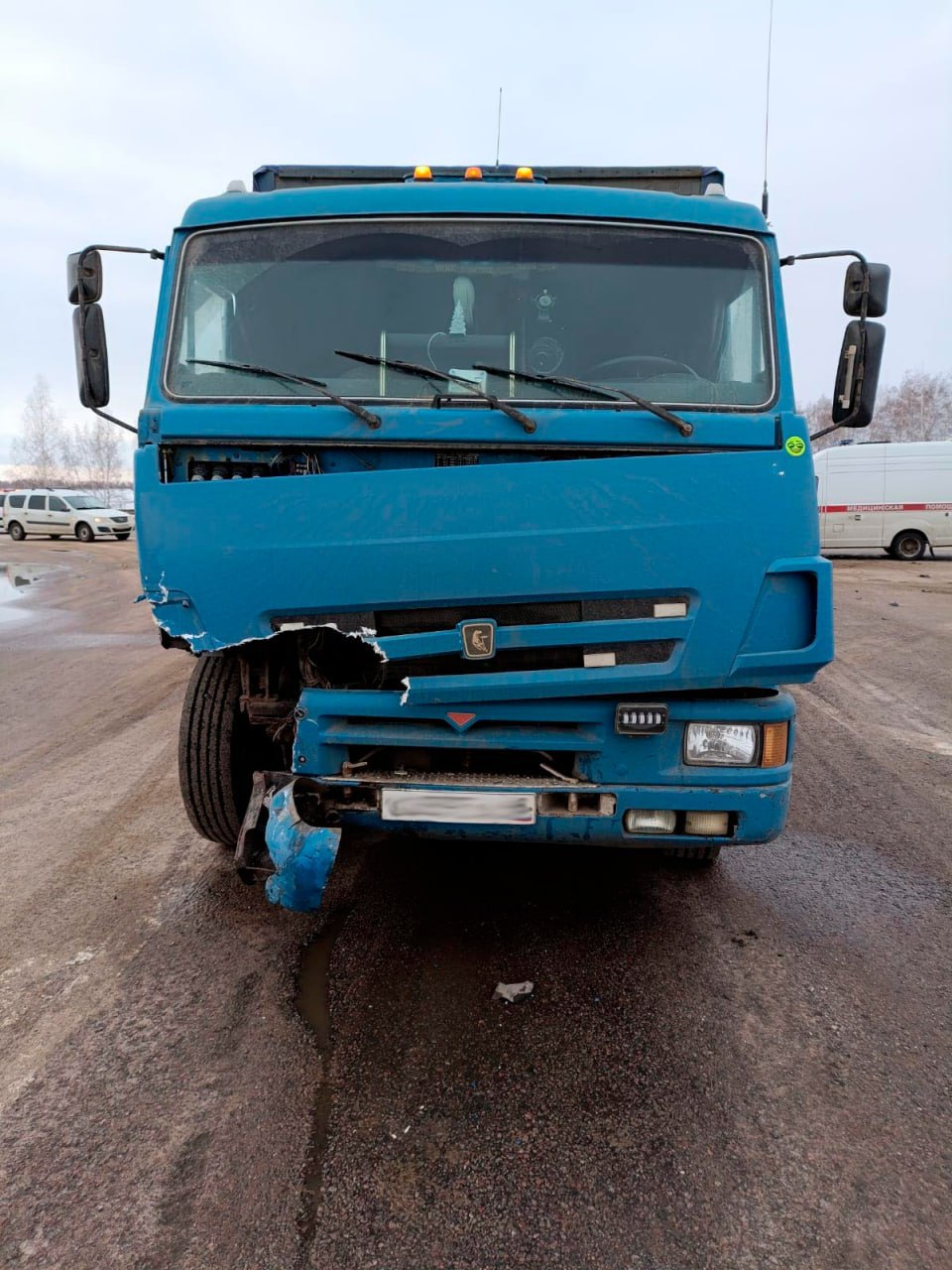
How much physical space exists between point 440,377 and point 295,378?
0.54 meters

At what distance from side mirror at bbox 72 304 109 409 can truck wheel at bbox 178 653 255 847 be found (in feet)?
3.95

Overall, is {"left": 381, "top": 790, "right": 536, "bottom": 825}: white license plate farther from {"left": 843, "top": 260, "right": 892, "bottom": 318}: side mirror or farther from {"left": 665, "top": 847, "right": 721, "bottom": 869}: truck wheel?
{"left": 843, "top": 260, "right": 892, "bottom": 318}: side mirror

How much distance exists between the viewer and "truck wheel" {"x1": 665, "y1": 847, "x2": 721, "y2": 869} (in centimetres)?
367

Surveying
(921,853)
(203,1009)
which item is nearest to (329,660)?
(203,1009)

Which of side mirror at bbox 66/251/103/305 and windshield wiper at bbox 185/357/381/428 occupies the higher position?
side mirror at bbox 66/251/103/305

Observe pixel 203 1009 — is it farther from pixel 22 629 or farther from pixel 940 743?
pixel 22 629

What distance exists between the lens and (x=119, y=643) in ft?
32.3

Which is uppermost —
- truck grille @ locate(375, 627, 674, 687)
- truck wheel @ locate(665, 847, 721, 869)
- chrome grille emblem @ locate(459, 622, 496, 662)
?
chrome grille emblem @ locate(459, 622, 496, 662)

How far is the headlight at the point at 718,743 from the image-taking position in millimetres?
2848

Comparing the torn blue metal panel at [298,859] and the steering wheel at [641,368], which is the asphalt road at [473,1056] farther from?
the steering wheel at [641,368]

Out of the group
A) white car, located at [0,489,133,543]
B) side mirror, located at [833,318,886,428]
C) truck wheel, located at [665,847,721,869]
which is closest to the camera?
side mirror, located at [833,318,886,428]

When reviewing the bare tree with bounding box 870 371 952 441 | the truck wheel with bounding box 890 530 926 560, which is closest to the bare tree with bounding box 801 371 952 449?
the bare tree with bounding box 870 371 952 441

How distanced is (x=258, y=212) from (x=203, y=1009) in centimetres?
290

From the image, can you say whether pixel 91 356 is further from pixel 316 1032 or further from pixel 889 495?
pixel 889 495
